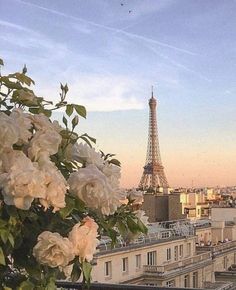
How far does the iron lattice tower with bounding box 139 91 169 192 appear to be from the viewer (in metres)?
62.2

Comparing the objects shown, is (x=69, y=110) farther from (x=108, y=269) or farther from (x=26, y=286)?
(x=108, y=269)

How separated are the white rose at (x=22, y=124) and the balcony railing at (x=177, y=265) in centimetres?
2328

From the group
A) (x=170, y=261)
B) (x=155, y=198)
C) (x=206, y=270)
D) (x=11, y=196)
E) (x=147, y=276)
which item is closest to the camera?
(x=11, y=196)

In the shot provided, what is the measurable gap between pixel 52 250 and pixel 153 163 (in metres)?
62.8

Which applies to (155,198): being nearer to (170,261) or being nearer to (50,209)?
(170,261)

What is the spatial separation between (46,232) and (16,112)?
35 cm

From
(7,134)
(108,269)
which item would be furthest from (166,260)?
(7,134)

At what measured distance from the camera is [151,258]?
26.4 metres

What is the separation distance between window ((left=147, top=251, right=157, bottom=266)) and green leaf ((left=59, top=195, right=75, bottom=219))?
80.2ft

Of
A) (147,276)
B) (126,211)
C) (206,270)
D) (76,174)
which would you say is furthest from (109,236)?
(206,270)

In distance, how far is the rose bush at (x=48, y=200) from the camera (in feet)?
4.77

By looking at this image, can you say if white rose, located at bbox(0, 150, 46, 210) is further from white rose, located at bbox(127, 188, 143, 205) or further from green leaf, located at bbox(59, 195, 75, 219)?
white rose, located at bbox(127, 188, 143, 205)

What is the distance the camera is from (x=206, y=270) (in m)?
30.2

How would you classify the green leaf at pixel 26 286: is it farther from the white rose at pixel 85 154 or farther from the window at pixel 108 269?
the window at pixel 108 269
